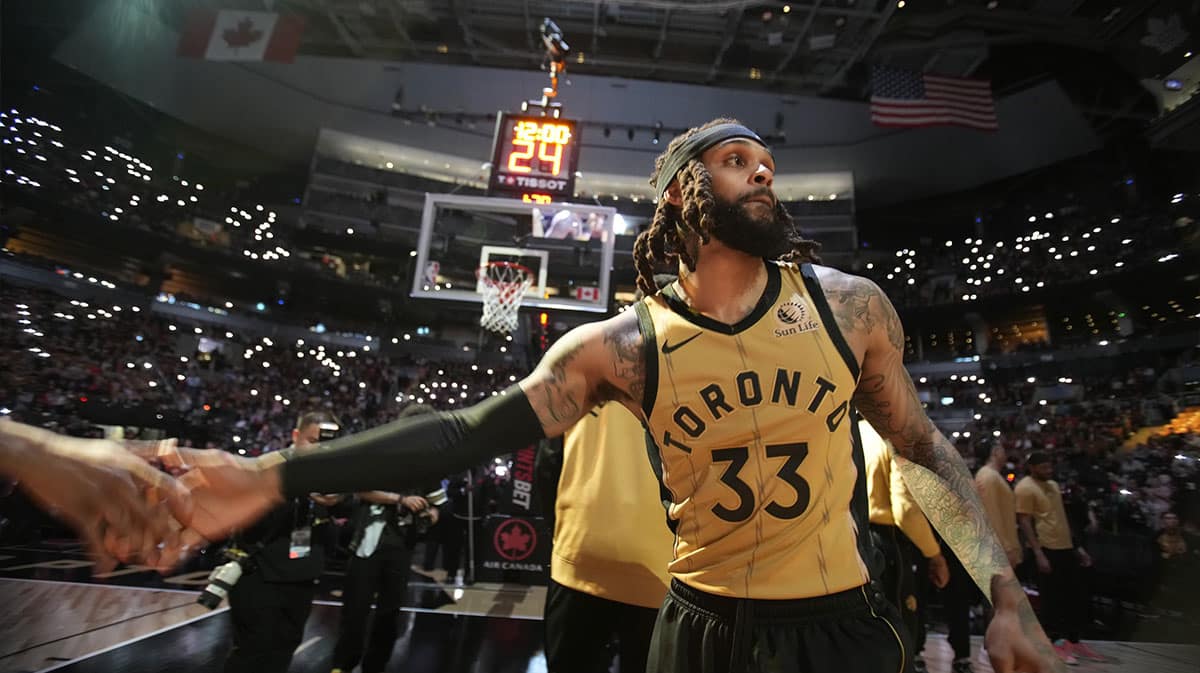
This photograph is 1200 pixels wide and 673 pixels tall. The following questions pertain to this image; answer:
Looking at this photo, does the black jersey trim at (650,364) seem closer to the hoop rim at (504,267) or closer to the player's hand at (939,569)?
the player's hand at (939,569)

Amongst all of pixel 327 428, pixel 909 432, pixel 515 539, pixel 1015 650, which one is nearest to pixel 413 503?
pixel 327 428

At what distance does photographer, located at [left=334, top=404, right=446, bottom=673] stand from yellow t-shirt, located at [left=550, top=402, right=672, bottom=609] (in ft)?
6.39

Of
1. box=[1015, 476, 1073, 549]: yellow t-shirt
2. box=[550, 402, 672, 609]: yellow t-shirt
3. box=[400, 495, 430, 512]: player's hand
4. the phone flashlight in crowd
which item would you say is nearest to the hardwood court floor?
box=[1015, 476, 1073, 549]: yellow t-shirt

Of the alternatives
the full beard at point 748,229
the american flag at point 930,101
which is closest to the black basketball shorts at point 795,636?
the full beard at point 748,229

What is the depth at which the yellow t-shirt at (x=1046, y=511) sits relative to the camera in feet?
19.8

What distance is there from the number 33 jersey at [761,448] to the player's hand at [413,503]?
11.5 feet

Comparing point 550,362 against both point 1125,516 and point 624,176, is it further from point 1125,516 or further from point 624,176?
point 624,176

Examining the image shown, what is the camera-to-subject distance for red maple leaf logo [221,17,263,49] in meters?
14.1

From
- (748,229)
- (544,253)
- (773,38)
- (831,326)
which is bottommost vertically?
(831,326)

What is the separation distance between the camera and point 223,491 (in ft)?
3.92

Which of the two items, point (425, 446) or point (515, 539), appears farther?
point (515, 539)

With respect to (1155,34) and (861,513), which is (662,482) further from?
(1155,34)

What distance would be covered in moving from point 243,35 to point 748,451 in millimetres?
17472

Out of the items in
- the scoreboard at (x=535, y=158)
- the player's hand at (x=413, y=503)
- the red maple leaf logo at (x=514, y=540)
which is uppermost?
the scoreboard at (x=535, y=158)
